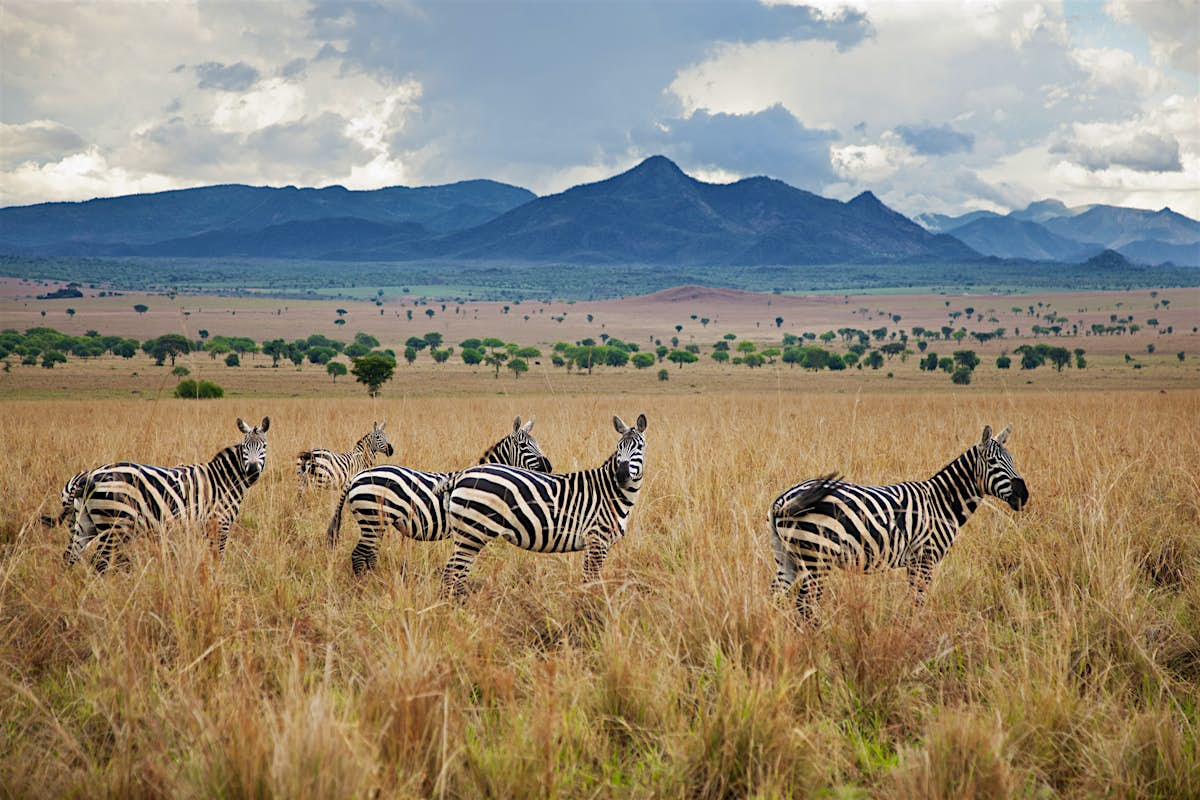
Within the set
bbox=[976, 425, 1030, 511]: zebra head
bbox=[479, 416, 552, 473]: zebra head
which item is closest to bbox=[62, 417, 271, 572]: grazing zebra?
bbox=[479, 416, 552, 473]: zebra head

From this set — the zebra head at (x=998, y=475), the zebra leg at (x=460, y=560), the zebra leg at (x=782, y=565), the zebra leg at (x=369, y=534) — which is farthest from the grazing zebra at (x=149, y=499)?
the zebra head at (x=998, y=475)

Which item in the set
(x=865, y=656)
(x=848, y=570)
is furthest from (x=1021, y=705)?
(x=848, y=570)

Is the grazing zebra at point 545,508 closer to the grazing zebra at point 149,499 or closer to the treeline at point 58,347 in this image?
the grazing zebra at point 149,499

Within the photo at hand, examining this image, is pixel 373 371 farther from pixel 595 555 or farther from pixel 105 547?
pixel 595 555

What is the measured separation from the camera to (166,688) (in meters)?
4.49

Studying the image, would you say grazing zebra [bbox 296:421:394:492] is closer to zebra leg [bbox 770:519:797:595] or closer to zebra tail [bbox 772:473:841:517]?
zebra leg [bbox 770:519:797:595]

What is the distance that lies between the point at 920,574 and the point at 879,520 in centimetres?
66

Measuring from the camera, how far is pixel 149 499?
264 inches

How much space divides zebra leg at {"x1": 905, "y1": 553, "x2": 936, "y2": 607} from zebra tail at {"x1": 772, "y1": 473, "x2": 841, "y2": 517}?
3.50 ft

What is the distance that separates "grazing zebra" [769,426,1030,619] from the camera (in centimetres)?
517

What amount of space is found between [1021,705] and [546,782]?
2480mm

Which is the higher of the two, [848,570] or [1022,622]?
[848,570]

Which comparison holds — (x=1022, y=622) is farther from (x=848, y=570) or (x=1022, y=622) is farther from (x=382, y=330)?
(x=382, y=330)

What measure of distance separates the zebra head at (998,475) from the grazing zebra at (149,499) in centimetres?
593
